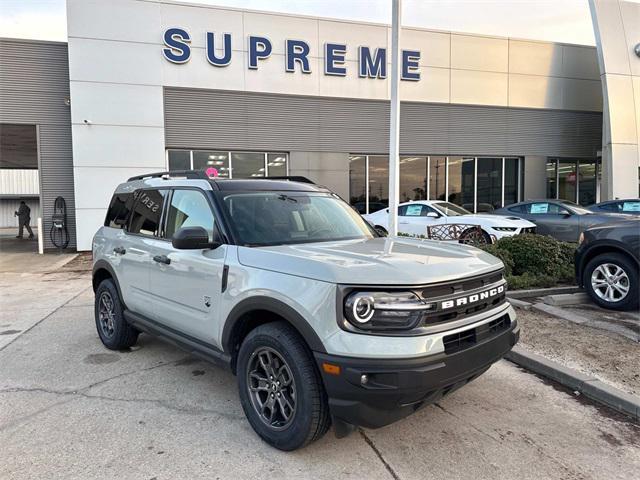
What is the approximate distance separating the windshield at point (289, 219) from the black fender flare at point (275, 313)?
1.61 feet

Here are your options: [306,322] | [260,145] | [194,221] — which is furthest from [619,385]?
[260,145]

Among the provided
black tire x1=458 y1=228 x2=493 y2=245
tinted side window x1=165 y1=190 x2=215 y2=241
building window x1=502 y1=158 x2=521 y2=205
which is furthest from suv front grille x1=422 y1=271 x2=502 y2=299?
building window x1=502 y1=158 x2=521 y2=205

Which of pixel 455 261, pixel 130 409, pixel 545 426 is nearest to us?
pixel 455 261

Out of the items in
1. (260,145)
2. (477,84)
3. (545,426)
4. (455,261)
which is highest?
(477,84)

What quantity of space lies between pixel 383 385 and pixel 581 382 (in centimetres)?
240

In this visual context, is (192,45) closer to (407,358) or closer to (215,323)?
(215,323)

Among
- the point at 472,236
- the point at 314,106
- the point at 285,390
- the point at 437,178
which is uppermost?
the point at 314,106

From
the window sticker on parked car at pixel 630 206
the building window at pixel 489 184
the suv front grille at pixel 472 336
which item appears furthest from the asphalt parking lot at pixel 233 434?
the building window at pixel 489 184

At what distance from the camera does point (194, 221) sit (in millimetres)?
3738

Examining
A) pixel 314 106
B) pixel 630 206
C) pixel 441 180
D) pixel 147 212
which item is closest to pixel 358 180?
pixel 314 106

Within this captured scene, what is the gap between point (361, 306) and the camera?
99.7 inches

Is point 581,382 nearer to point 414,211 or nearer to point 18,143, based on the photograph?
point 414,211

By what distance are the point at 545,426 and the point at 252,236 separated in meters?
2.60

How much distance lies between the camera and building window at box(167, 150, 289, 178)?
1544 centimetres
